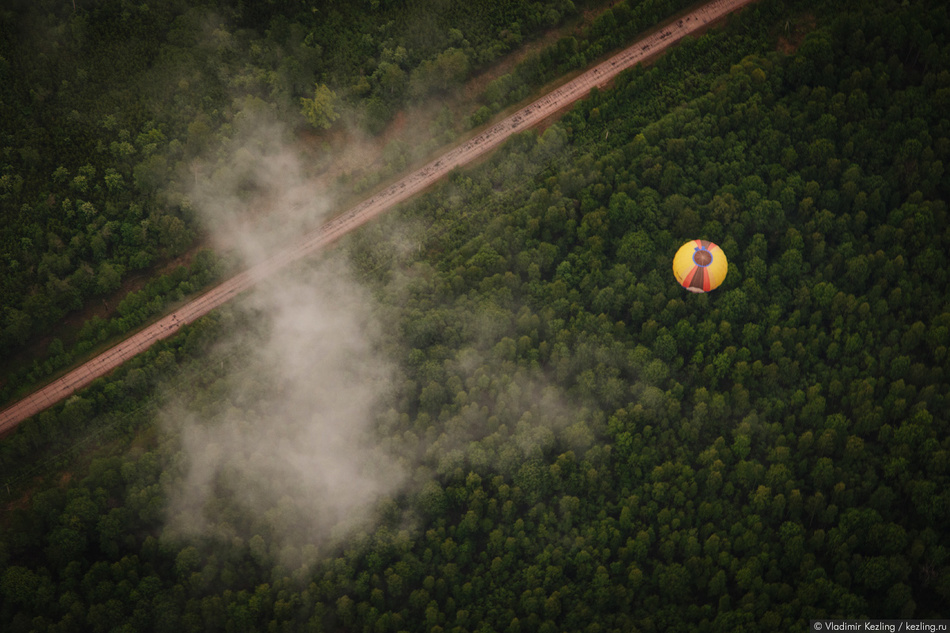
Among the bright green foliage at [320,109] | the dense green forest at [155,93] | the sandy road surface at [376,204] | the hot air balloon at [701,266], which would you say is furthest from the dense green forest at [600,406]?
the bright green foliage at [320,109]

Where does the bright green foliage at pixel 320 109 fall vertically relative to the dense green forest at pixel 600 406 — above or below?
above

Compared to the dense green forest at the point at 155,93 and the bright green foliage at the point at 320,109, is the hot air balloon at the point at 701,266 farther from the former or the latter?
→ the bright green foliage at the point at 320,109

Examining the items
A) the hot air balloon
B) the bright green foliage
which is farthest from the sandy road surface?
the hot air balloon

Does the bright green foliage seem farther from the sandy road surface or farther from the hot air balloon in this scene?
the hot air balloon

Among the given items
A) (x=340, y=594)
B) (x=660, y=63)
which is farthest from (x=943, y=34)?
(x=340, y=594)

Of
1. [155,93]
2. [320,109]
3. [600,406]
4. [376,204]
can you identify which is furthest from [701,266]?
[155,93]
